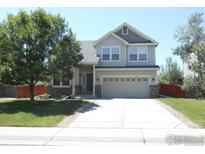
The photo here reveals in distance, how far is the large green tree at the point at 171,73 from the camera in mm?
50041

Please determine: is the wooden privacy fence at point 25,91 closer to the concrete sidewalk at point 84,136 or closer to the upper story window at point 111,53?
the upper story window at point 111,53

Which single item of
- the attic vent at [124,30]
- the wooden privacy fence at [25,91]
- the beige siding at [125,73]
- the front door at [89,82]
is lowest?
the wooden privacy fence at [25,91]

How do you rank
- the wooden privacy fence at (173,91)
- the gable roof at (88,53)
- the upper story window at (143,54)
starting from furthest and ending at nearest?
1. the wooden privacy fence at (173,91)
2. the upper story window at (143,54)
3. the gable roof at (88,53)

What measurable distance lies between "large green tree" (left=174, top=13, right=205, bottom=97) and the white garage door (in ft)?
14.5

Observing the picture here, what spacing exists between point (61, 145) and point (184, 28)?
28.1m

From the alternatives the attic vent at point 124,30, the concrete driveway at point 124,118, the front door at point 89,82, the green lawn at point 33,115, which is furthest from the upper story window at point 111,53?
the concrete driveway at point 124,118

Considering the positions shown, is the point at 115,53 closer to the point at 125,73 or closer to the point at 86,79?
the point at 125,73

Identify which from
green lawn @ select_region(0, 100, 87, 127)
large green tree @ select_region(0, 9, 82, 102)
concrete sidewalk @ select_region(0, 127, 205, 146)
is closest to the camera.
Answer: concrete sidewalk @ select_region(0, 127, 205, 146)

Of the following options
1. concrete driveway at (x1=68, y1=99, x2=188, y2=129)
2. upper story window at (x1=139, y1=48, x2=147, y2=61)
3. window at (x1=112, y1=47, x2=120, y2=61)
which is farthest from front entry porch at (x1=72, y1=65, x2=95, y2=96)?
concrete driveway at (x1=68, y1=99, x2=188, y2=129)

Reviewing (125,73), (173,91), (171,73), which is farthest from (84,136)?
(171,73)

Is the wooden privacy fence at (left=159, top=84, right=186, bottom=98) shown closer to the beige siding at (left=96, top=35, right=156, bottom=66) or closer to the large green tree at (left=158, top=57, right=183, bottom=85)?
the beige siding at (left=96, top=35, right=156, bottom=66)

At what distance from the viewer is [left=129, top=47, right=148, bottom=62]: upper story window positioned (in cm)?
3067

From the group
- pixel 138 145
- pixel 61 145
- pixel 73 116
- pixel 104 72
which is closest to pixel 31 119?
pixel 73 116

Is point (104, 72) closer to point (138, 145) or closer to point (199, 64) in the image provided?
point (199, 64)
